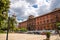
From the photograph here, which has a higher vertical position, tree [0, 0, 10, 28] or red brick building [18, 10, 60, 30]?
red brick building [18, 10, 60, 30]

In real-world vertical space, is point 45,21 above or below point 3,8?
above

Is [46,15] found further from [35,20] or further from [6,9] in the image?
[6,9]

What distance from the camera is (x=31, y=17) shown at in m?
113

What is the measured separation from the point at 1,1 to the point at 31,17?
3554 inches

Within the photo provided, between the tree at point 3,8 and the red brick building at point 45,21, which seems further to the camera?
the red brick building at point 45,21

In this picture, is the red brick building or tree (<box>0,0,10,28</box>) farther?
the red brick building

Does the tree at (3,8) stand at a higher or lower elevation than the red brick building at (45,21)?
lower

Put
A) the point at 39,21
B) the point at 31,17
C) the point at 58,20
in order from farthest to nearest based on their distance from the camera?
the point at 31,17, the point at 39,21, the point at 58,20

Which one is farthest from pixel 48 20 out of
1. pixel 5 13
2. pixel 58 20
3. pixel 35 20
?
pixel 5 13

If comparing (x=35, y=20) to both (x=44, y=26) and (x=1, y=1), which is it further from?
(x=1, y=1)

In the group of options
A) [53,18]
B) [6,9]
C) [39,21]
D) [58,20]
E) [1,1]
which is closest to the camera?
[1,1]

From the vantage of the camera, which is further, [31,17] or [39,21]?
[31,17]

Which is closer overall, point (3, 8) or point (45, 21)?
point (3, 8)

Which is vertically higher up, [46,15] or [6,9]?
[46,15]
